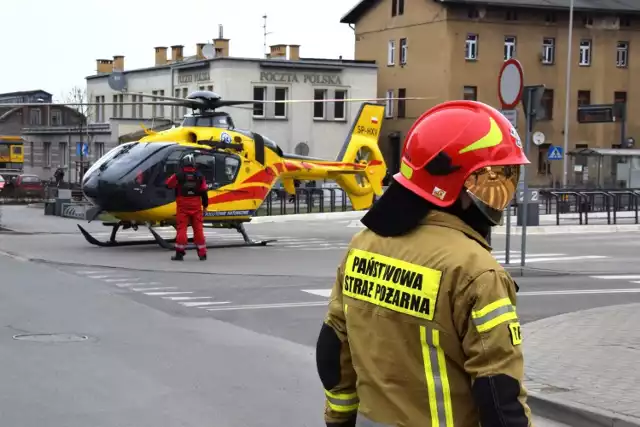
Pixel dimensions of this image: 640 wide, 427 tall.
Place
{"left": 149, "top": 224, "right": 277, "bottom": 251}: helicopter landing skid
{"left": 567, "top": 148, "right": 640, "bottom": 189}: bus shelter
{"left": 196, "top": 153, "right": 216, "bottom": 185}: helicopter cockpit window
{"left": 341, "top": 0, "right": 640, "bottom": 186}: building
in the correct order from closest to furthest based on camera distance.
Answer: {"left": 149, "top": 224, "right": 277, "bottom": 251}: helicopter landing skid
{"left": 196, "top": 153, "right": 216, "bottom": 185}: helicopter cockpit window
{"left": 567, "top": 148, "right": 640, "bottom": 189}: bus shelter
{"left": 341, "top": 0, "right": 640, "bottom": 186}: building

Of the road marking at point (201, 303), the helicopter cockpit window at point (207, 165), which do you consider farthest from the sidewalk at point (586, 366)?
the helicopter cockpit window at point (207, 165)

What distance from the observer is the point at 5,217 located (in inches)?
1323

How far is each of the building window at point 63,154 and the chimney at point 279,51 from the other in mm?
15363

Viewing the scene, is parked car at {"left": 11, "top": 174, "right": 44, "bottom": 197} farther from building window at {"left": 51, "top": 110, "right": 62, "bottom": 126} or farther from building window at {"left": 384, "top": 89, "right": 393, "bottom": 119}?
building window at {"left": 51, "top": 110, "right": 62, "bottom": 126}

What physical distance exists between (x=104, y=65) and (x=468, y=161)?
234 ft

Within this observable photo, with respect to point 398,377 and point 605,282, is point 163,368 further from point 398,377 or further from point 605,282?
point 605,282

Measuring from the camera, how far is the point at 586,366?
884cm

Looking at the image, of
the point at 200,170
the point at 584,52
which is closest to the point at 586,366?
the point at 200,170

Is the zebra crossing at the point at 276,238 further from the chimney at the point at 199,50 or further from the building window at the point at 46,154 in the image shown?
the building window at the point at 46,154

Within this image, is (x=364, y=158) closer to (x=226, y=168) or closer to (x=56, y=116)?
(x=226, y=168)

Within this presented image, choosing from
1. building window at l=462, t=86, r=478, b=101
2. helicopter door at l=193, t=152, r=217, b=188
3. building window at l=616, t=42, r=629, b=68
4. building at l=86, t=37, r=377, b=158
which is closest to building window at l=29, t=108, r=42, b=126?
building at l=86, t=37, r=377, b=158

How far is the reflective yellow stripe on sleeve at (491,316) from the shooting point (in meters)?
2.81

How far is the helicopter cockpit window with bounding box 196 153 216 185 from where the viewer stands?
22234mm

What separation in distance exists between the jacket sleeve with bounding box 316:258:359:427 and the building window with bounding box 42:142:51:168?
2644 inches
